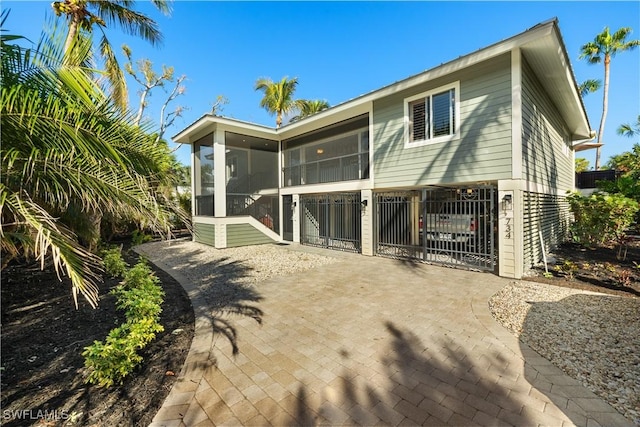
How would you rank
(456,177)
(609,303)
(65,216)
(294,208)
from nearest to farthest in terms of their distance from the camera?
(609,303) < (65,216) < (456,177) < (294,208)

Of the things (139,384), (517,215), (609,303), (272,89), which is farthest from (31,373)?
(272,89)

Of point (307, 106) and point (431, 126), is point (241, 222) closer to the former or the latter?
point (431, 126)

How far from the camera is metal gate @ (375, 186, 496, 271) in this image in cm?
757

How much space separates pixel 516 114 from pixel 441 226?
352 centimetres

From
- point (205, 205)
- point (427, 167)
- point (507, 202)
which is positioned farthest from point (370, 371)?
point (205, 205)

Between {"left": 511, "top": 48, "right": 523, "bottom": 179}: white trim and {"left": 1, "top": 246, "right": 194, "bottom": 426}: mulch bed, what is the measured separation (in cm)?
790

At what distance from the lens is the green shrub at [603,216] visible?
766cm

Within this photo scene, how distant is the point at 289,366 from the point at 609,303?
5.91 metres

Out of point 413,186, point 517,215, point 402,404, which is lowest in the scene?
point 402,404

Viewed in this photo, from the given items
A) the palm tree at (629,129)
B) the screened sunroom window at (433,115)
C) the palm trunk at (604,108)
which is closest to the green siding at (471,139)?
the screened sunroom window at (433,115)

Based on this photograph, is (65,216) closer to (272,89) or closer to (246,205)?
(246,205)

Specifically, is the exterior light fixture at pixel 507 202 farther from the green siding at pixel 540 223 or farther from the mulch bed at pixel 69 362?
the mulch bed at pixel 69 362

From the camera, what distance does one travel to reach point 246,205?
527 inches

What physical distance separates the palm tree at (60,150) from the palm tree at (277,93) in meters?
16.5
